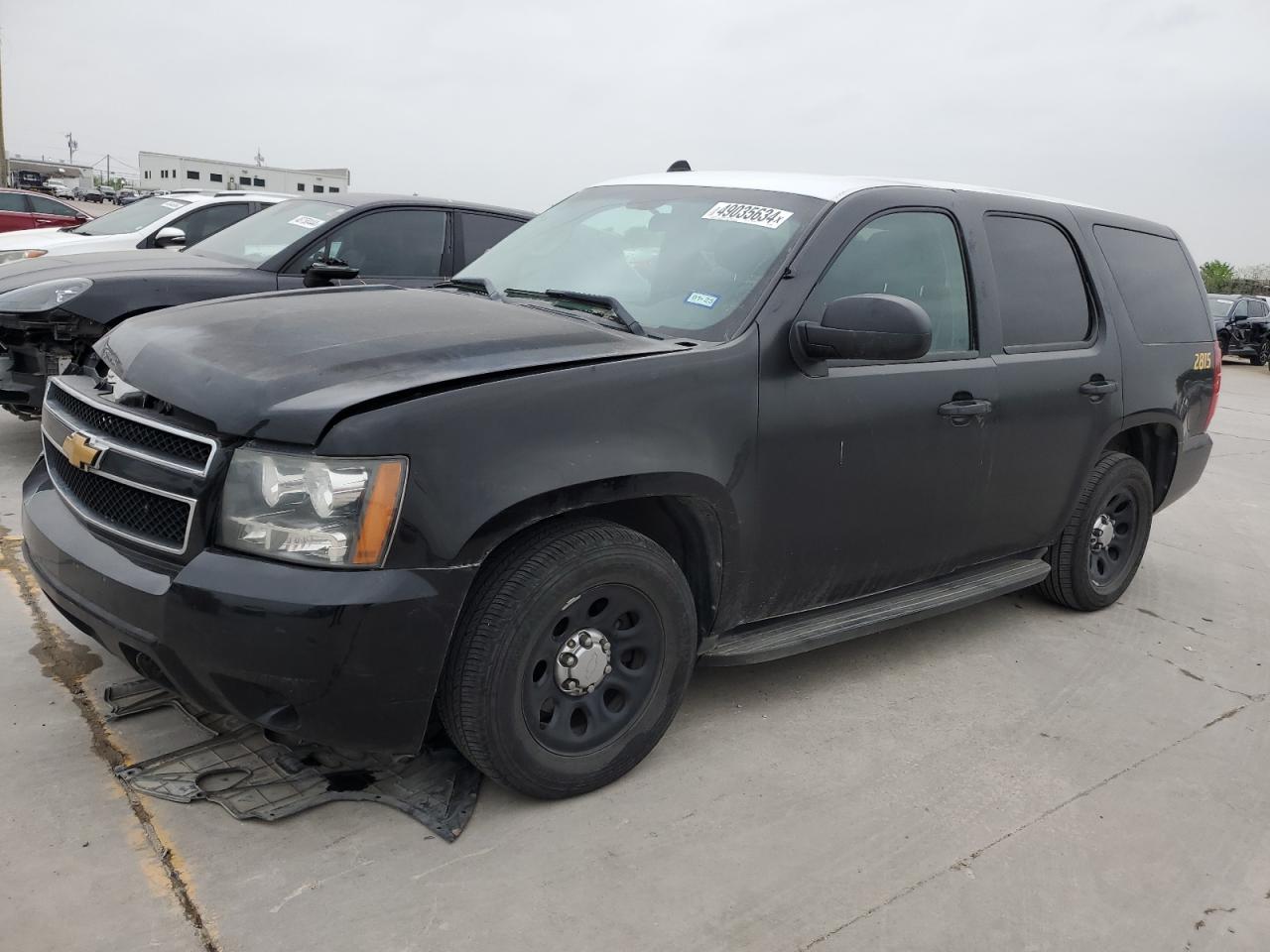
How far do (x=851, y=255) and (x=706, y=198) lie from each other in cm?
59

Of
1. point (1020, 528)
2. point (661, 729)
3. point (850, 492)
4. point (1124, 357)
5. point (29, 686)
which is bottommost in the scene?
point (29, 686)

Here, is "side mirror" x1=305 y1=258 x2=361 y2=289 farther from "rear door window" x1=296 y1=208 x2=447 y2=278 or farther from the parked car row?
the parked car row

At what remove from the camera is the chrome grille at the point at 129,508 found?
8.24 ft

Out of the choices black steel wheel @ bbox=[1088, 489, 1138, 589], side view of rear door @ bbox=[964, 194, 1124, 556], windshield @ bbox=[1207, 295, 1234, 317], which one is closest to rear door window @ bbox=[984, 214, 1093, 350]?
Answer: side view of rear door @ bbox=[964, 194, 1124, 556]

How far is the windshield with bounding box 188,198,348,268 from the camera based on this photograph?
21.2 ft

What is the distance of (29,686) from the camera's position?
336 centimetres

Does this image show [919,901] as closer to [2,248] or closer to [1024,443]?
[1024,443]

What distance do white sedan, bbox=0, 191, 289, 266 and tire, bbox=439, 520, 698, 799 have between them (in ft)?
21.0

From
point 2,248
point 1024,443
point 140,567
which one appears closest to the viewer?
point 140,567

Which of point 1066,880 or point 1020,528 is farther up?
point 1020,528

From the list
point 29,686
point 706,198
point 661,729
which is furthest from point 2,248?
point 661,729

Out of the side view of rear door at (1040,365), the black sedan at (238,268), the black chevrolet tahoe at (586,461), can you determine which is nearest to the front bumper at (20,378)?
the black sedan at (238,268)

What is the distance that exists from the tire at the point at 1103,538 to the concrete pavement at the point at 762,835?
0.66 meters

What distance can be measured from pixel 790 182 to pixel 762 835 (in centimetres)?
220
